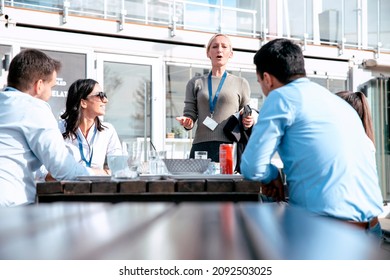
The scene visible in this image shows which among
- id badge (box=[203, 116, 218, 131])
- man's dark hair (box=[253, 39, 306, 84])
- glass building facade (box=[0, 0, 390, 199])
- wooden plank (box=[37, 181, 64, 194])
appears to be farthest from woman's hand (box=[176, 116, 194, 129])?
glass building facade (box=[0, 0, 390, 199])

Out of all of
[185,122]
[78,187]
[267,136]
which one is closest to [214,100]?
[185,122]

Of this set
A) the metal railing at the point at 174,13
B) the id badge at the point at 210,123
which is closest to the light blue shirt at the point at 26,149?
the id badge at the point at 210,123

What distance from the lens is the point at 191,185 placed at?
178cm

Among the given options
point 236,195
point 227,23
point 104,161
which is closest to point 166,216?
point 236,195

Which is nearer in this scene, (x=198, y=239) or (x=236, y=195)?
(x=198, y=239)

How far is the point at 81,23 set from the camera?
7094 mm

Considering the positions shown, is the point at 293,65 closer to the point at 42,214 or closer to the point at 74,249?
the point at 42,214

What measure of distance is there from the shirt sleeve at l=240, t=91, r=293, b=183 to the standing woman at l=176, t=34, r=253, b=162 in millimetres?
1487

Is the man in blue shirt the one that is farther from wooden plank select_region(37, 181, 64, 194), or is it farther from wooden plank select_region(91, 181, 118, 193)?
wooden plank select_region(37, 181, 64, 194)

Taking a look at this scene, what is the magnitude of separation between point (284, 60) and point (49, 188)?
1037 millimetres

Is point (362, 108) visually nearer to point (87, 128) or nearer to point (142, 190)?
point (142, 190)

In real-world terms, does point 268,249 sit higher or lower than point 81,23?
lower

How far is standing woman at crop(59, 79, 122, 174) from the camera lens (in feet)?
10.4
